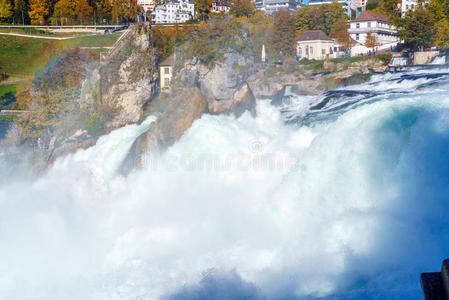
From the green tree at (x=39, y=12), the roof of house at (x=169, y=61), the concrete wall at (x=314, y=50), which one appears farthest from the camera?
the green tree at (x=39, y=12)

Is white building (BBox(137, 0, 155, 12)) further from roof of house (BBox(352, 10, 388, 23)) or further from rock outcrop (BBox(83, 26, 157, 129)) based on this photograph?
rock outcrop (BBox(83, 26, 157, 129))

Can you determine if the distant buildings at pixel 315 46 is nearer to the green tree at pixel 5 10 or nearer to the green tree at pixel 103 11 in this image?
the green tree at pixel 103 11

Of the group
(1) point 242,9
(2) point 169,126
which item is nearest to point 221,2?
(1) point 242,9

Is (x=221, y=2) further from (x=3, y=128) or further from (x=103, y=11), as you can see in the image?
(x=3, y=128)

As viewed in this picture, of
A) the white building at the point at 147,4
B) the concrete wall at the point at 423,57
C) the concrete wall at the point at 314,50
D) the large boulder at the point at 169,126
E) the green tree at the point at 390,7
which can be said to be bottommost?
the large boulder at the point at 169,126

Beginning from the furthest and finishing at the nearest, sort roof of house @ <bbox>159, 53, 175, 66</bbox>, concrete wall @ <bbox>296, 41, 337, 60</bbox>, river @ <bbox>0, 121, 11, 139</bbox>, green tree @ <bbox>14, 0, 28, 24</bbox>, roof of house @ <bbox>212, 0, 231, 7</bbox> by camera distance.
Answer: roof of house @ <bbox>212, 0, 231, 7</bbox>, green tree @ <bbox>14, 0, 28, 24</bbox>, concrete wall @ <bbox>296, 41, 337, 60</bbox>, river @ <bbox>0, 121, 11, 139</bbox>, roof of house @ <bbox>159, 53, 175, 66</bbox>

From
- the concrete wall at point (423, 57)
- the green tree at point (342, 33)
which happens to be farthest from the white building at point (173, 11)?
the concrete wall at point (423, 57)

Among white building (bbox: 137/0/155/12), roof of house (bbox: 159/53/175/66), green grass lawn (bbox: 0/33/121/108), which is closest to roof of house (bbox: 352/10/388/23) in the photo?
green grass lawn (bbox: 0/33/121/108)
